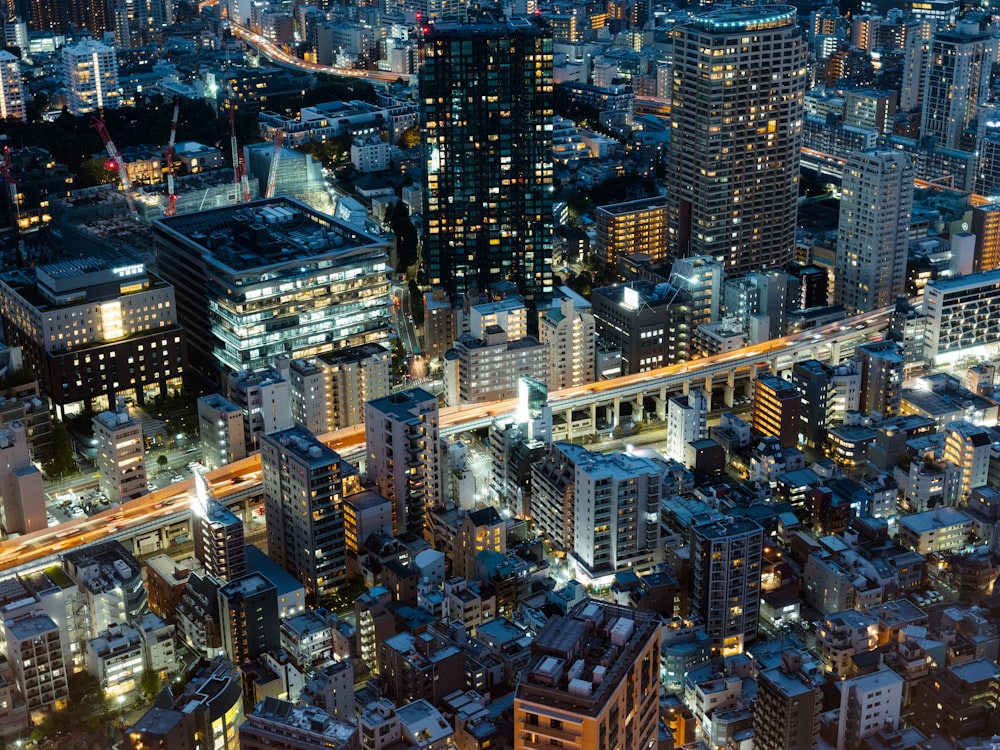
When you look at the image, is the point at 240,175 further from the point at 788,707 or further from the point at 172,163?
the point at 788,707

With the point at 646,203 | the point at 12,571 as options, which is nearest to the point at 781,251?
the point at 646,203

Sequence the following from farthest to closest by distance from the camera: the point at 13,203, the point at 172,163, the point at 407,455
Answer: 1. the point at 172,163
2. the point at 13,203
3. the point at 407,455

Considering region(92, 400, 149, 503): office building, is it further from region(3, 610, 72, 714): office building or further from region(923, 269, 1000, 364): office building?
region(923, 269, 1000, 364): office building

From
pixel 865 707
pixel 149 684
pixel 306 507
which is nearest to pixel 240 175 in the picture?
pixel 306 507

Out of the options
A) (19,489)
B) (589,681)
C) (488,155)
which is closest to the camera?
(589,681)

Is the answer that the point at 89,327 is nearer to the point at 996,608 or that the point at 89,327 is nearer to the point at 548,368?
the point at 548,368
